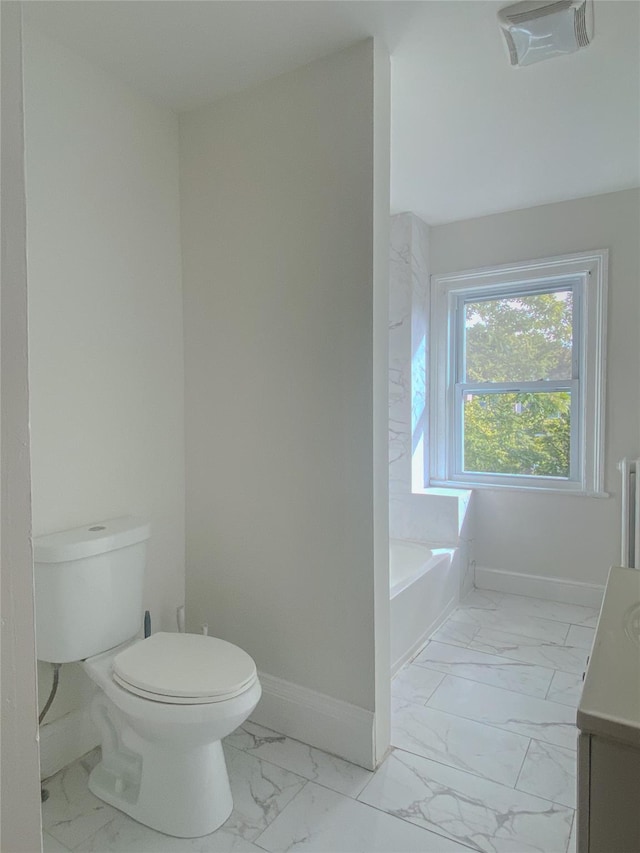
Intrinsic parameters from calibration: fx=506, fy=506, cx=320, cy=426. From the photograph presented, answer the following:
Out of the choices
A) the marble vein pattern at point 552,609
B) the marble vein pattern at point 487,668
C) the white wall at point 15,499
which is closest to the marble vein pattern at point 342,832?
the marble vein pattern at point 487,668

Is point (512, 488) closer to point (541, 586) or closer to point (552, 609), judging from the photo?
point (541, 586)

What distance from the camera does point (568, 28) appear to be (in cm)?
158

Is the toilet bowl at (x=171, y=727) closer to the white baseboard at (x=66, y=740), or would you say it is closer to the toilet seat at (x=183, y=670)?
the toilet seat at (x=183, y=670)

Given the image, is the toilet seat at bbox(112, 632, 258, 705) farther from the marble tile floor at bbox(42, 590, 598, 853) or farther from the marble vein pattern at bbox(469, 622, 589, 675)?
the marble vein pattern at bbox(469, 622, 589, 675)

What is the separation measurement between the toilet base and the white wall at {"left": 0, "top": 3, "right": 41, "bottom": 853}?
1.00 metres

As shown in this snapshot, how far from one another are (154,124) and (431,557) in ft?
8.10

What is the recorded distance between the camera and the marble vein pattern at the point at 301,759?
165 cm

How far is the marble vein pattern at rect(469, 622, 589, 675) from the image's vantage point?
7.89ft

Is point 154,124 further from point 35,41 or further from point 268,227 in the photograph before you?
point 268,227

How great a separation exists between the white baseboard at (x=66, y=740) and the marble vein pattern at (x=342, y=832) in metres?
0.77

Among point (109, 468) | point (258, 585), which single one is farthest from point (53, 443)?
point (258, 585)

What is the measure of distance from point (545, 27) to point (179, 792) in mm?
2566

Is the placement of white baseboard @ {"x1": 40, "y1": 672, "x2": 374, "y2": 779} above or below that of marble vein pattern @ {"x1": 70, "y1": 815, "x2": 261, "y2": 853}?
above

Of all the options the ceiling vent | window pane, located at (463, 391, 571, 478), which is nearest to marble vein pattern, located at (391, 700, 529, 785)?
window pane, located at (463, 391, 571, 478)
